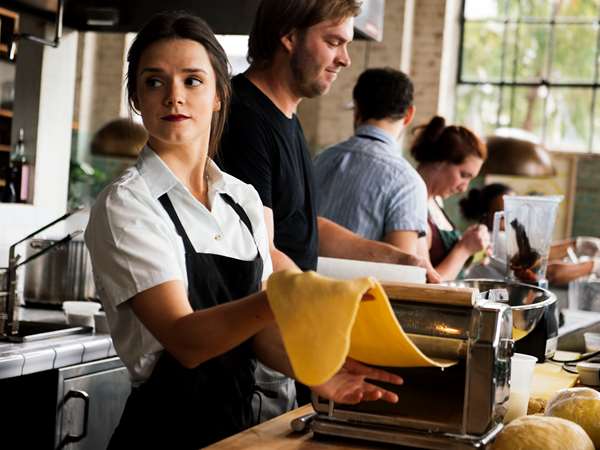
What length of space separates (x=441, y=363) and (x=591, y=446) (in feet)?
0.86

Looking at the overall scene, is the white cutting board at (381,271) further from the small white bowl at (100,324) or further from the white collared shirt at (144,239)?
the small white bowl at (100,324)

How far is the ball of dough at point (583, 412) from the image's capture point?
1621 mm

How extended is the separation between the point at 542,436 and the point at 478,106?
879 cm

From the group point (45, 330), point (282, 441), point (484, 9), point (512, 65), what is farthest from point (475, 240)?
point (484, 9)

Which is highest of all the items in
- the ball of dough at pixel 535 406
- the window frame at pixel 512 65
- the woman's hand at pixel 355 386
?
the window frame at pixel 512 65

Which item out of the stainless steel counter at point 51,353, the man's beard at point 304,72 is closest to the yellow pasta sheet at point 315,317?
the man's beard at point 304,72

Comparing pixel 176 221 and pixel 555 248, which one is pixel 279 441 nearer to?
pixel 176 221

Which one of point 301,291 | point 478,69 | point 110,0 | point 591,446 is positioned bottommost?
point 591,446

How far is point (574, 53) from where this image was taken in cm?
978

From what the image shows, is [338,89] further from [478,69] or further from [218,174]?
[218,174]

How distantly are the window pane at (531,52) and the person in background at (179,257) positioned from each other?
839cm

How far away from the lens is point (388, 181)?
11.2 feet

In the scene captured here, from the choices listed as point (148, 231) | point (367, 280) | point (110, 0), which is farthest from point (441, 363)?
point (110, 0)

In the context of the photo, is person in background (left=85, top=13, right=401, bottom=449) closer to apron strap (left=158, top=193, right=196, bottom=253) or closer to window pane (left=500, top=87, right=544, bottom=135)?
apron strap (left=158, top=193, right=196, bottom=253)
